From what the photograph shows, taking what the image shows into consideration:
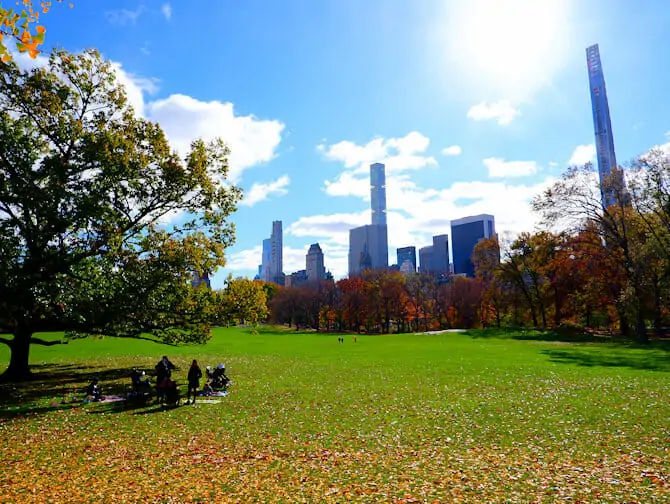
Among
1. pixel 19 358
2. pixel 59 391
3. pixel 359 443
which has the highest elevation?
pixel 19 358

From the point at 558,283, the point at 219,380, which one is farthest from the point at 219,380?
the point at 558,283

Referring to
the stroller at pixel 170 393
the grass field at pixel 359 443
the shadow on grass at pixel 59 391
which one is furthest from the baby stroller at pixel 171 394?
the shadow on grass at pixel 59 391

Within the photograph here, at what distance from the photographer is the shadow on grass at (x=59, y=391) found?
18609 mm

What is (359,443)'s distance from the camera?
42.2 feet

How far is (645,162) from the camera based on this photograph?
48.2 m

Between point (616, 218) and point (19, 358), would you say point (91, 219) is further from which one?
point (616, 218)

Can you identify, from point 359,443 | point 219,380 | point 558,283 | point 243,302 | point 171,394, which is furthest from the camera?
point 558,283

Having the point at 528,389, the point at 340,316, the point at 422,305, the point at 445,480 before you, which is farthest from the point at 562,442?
the point at 340,316

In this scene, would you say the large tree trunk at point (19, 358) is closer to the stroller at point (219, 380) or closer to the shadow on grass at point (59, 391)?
the shadow on grass at point (59, 391)

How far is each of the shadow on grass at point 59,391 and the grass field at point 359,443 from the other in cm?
18

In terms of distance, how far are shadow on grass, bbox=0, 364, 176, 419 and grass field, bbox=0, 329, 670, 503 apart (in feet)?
0.59

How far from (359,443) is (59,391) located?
18.4 metres

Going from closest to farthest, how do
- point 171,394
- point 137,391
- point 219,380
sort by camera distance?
point 171,394 → point 137,391 → point 219,380

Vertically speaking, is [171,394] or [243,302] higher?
[243,302]
